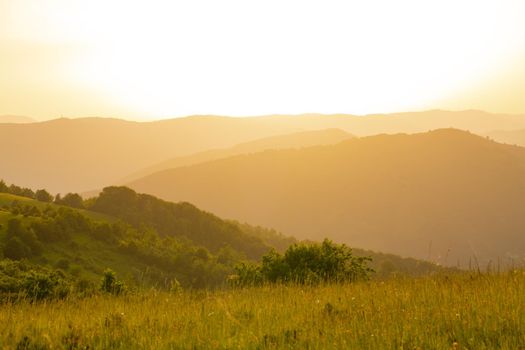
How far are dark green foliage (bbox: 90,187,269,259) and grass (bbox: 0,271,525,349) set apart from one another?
128 m

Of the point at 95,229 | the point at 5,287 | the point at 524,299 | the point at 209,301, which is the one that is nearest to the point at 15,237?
the point at 95,229

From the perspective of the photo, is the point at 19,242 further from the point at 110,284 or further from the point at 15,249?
the point at 110,284

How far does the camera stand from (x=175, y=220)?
→ 477 ft

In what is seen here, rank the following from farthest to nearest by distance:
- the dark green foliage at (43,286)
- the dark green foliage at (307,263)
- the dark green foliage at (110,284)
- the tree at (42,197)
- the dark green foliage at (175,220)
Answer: the dark green foliage at (175,220), the tree at (42,197), the dark green foliage at (307,263), the dark green foliage at (110,284), the dark green foliage at (43,286)

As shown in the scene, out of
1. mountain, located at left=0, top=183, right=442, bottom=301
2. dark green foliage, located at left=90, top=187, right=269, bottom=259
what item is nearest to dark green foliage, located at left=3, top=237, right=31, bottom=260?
mountain, located at left=0, top=183, right=442, bottom=301

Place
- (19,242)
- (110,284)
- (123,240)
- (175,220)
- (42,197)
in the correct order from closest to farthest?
(110,284) → (19,242) → (123,240) → (42,197) → (175,220)

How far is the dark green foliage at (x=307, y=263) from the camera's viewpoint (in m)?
14.4

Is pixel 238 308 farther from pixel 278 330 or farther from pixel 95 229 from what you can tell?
pixel 95 229

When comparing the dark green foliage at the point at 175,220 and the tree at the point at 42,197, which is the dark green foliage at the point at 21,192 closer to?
the tree at the point at 42,197

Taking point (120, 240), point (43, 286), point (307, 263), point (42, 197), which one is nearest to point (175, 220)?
point (42, 197)

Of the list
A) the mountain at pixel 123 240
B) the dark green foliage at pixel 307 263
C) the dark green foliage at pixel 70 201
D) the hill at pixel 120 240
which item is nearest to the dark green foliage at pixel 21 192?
the mountain at pixel 123 240

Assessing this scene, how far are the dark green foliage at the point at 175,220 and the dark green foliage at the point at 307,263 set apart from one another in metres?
122

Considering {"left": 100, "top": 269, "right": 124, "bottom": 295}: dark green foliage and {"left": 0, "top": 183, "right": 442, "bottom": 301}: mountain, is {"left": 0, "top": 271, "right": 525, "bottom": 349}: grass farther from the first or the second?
{"left": 0, "top": 183, "right": 442, "bottom": 301}: mountain

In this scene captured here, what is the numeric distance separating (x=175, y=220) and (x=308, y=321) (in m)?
141
